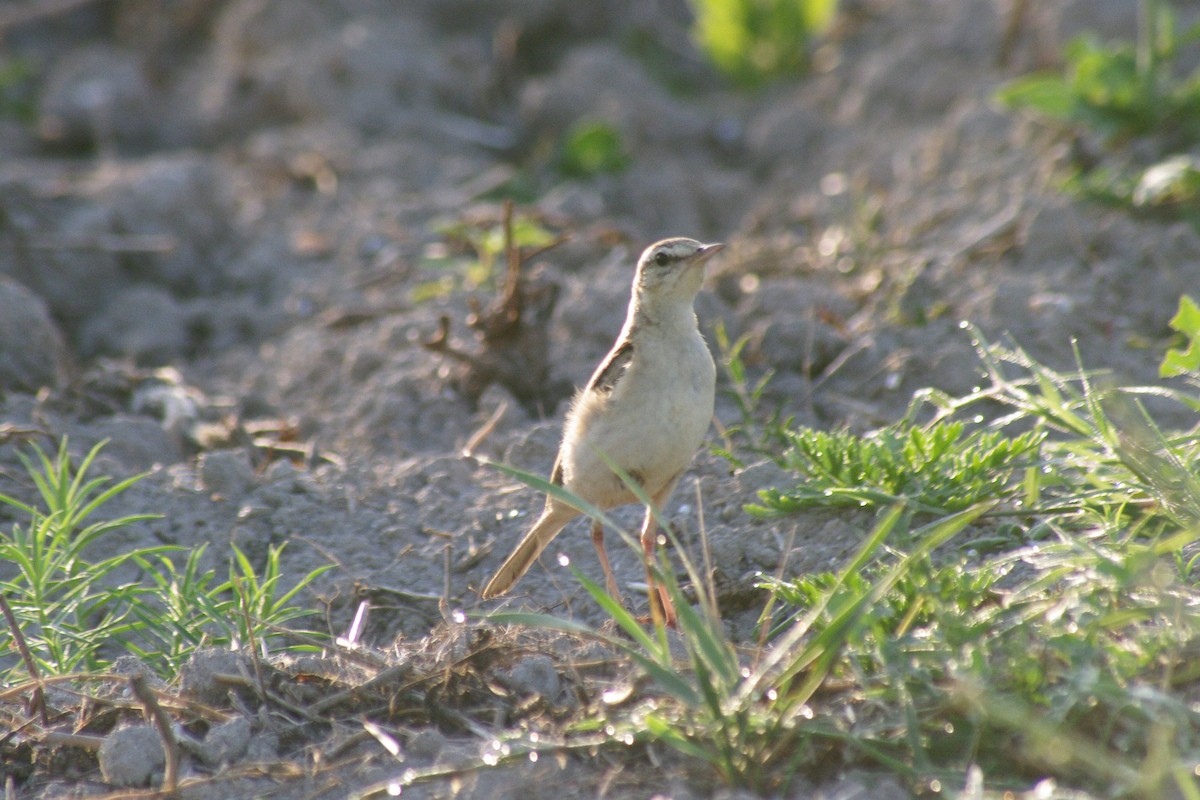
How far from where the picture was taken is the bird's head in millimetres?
4773

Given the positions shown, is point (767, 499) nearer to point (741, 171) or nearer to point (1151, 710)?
point (1151, 710)

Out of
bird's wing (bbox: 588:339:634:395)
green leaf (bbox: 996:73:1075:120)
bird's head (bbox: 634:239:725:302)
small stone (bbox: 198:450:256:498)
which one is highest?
bird's head (bbox: 634:239:725:302)

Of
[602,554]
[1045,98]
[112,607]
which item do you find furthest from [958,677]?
[1045,98]

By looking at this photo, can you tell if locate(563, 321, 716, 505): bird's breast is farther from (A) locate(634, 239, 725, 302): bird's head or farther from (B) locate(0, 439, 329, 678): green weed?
(B) locate(0, 439, 329, 678): green weed

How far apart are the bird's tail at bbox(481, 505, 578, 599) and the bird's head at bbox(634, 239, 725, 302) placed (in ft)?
2.73

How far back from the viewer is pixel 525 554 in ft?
15.8

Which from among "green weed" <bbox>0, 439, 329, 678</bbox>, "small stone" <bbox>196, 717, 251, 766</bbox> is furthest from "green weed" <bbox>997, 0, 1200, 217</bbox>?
"small stone" <bbox>196, 717, 251, 766</bbox>

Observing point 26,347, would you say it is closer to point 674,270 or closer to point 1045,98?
point 674,270

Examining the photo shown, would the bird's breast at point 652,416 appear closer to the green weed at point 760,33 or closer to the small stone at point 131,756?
the small stone at point 131,756

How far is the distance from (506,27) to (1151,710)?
9.55 meters

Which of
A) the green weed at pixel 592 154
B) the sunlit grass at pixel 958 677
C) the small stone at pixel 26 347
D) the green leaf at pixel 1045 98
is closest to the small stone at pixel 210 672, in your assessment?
the sunlit grass at pixel 958 677

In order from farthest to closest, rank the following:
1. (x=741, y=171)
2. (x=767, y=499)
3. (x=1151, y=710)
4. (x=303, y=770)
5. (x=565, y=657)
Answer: (x=741, y=171) → (x=767, y=499) → (x=565, y=657) → (x=303, y=770) → (x=1151, y=710)

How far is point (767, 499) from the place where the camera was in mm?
4676

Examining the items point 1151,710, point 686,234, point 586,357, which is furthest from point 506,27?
point 1151,710
